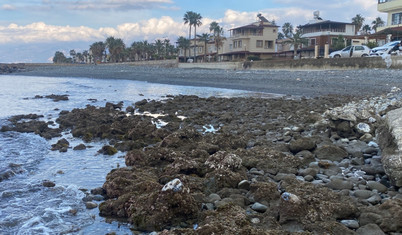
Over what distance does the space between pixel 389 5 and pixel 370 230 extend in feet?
163

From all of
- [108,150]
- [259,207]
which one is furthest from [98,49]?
[259,207]

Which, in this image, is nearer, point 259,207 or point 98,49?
point 259,207

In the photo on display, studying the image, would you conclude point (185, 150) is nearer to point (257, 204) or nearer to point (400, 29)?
point (257, 204)

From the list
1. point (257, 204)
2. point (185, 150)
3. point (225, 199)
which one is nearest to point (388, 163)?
point (257, 204)

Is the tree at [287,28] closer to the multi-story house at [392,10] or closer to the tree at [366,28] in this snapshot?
the tree at [366,28]

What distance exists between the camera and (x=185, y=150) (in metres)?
7.80

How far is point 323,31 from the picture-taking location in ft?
200

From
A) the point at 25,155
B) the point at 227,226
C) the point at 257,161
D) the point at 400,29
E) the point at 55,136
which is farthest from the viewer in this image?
the point at 400,29

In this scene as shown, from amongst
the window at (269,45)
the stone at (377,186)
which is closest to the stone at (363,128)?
the stone at (377,186)

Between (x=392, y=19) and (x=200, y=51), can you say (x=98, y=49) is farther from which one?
(x=392, y=19)

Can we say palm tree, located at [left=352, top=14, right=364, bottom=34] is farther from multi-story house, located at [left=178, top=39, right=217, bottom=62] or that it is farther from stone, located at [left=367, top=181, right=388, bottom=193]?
stone, located at [left=367, top=181, right=388, bottom=193]

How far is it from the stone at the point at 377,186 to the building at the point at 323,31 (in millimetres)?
55973

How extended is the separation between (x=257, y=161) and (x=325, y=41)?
192ft

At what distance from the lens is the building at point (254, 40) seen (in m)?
67.4
